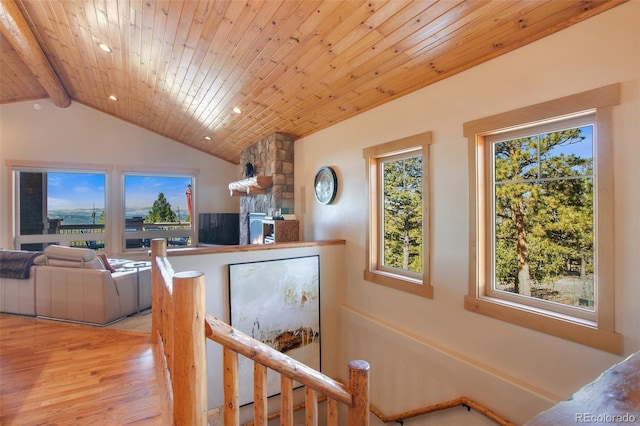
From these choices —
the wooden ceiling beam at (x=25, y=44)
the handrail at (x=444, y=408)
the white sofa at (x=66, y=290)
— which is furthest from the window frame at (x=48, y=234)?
the handrail at (x=444, y=408)

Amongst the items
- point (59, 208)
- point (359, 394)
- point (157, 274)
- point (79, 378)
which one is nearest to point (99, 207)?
point (59, 208)

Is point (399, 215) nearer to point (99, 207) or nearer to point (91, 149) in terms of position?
point (99, 207)

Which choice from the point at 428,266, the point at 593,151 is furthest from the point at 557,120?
the point at 428,266

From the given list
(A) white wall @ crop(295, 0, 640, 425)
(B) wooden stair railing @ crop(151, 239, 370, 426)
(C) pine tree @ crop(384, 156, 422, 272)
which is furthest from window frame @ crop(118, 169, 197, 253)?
(B) wooden stair railing @ crop(151, 239, 370, 426)

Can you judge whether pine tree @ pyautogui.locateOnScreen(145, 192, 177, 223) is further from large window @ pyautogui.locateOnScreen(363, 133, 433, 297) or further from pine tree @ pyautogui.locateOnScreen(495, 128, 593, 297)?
pine tree @ pyautogui.locateOnScreen(495, 128, 593, 297)

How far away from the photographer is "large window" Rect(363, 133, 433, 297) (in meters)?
3.03

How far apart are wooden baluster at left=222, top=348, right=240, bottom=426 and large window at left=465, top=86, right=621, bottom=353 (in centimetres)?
209

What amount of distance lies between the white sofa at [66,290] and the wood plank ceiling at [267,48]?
8.31 ft

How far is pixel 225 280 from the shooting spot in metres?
3.41

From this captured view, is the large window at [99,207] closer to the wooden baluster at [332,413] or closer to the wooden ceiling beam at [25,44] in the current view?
the wooden ceiling beam at [25,44]

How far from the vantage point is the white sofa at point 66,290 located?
3.57m

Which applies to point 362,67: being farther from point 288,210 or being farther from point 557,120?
point 288,210

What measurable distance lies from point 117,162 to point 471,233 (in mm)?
7076

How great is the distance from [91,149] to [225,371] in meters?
6.95
